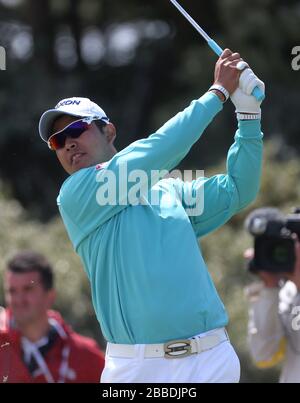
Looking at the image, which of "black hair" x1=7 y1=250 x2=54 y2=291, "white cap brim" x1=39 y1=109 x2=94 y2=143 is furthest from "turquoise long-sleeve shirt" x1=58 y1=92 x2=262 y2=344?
"black hair" x1=7 y1=250 x2=54 y2=291

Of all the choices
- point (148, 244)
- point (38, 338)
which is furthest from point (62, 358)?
point (148, 244)

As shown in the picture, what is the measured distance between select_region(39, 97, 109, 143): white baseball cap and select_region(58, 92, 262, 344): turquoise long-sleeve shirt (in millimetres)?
225

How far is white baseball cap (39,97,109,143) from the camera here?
3.79 meters

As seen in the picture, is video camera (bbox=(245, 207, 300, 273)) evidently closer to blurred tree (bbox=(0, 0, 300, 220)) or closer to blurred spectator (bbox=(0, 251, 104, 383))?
blurred spectator (bbox=(0, 251, 104, 383))

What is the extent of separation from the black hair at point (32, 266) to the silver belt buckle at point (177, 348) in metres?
1.94

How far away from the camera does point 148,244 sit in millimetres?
3588

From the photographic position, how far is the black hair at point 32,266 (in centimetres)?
539

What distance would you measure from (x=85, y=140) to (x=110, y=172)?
239mm

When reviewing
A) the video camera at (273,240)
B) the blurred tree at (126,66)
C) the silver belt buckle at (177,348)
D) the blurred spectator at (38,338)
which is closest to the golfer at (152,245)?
the silver belt buckle at (177,348)

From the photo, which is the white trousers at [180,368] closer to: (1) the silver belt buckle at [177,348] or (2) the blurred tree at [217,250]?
(1) the silver belt buckle at [177,348]

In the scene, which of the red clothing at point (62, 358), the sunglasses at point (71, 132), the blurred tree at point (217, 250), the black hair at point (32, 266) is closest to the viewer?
the sunglasses at point (71, 132)

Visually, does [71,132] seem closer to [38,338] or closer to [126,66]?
[38,338]
